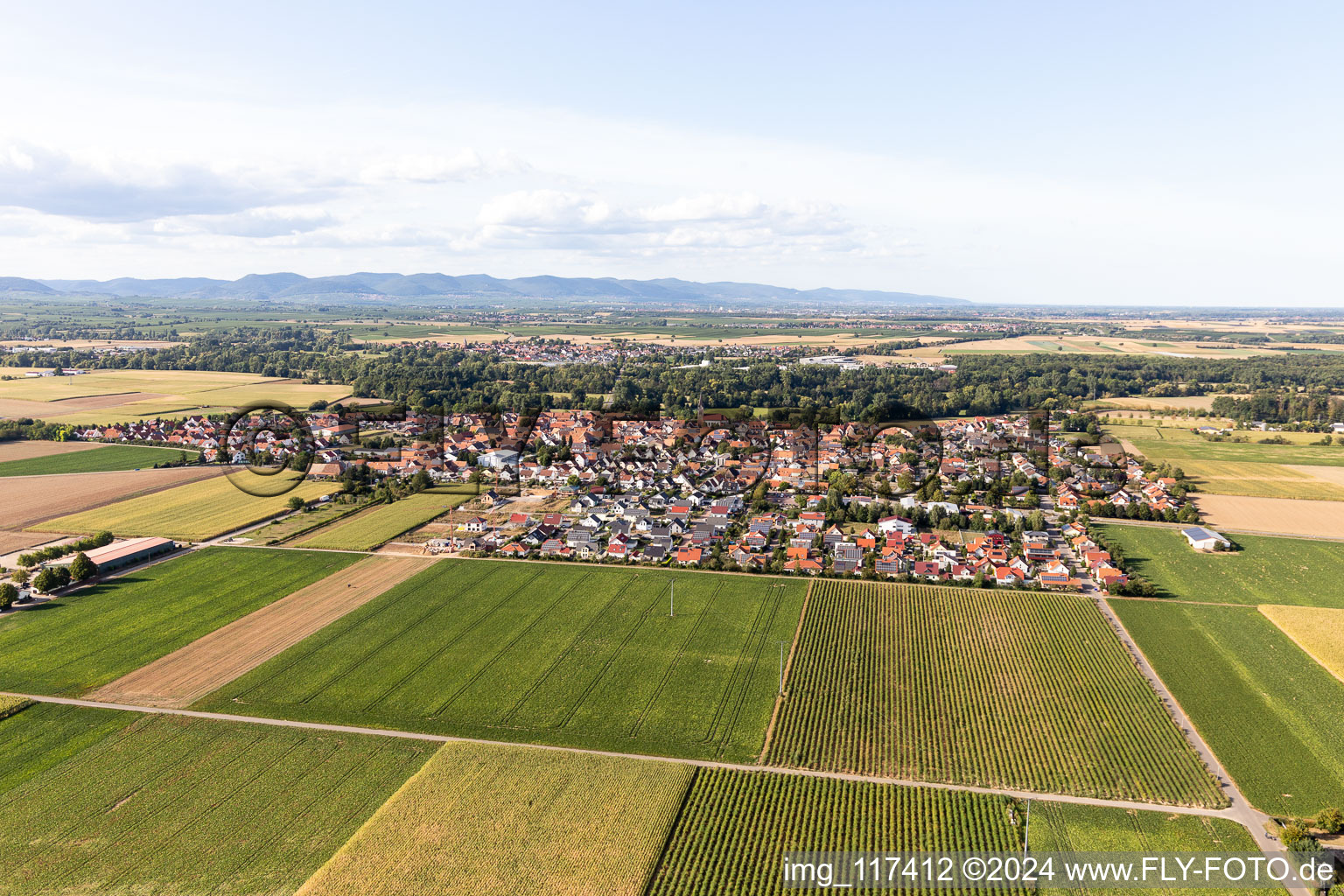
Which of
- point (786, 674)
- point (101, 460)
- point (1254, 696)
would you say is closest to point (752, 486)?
point (786, 674)

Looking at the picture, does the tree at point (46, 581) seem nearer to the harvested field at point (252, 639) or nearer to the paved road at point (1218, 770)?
the harvested field at point (252, 639)

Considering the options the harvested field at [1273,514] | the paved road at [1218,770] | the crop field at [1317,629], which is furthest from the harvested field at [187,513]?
the harvested field at [1273,514]

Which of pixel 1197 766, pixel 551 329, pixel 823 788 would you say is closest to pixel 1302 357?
pixel 1197 766

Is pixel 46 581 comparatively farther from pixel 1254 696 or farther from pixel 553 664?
pixel 1254 696

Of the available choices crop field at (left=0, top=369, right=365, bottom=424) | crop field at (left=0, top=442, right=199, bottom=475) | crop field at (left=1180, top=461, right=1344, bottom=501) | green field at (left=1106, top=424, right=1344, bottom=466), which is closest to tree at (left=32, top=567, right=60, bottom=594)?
crop field at (left=0, top=442, right=199, bottom=475)

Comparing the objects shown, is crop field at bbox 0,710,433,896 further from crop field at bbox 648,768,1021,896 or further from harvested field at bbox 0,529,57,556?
harvested field at bbox 0,529,57,556

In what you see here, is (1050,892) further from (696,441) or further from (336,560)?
(696,441)
